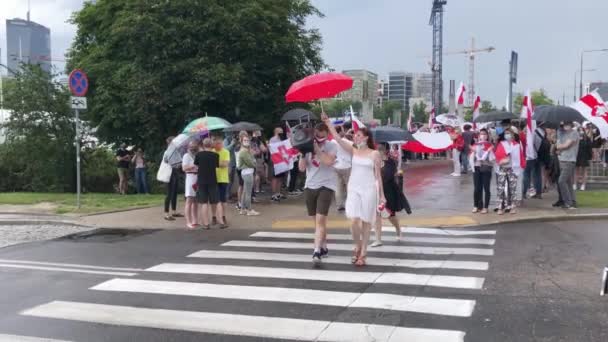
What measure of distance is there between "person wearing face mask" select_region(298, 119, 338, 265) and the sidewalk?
132 inches

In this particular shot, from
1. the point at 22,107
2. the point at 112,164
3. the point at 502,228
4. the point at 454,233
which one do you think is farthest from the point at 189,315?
the point at 112,164

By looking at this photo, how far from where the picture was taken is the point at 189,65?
19.2m

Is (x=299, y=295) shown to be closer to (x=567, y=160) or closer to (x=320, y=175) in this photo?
(x=320, y=175)

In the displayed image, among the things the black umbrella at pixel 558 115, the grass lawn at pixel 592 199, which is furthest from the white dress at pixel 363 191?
the grass lawn at pixel 592 199

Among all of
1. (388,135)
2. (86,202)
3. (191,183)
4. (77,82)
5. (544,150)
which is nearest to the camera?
(388,135)

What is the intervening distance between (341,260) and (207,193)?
3983 millimetres

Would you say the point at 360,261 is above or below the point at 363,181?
below

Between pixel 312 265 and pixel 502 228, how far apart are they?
468cm

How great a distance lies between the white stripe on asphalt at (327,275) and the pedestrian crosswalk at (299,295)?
1 cm

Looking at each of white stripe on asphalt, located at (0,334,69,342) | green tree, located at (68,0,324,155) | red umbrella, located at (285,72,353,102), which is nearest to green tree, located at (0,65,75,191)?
green tree, located at (68,0,324,155)

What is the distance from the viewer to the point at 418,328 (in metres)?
5.33

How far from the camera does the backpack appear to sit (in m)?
14.4

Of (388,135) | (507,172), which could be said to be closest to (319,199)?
(388,135)

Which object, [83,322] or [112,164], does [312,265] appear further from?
[112,164]
